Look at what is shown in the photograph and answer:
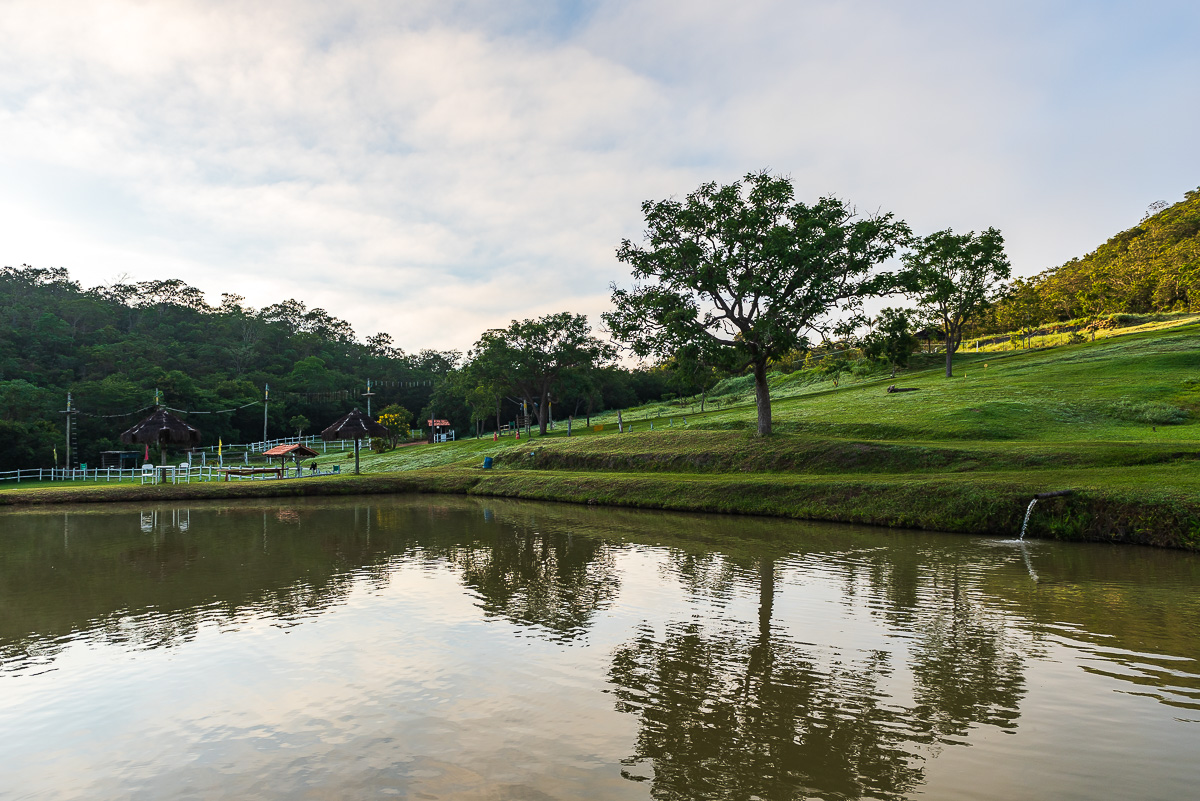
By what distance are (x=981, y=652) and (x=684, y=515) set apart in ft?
50.7

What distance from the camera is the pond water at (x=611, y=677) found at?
549 cm

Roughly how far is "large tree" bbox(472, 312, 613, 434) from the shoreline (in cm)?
2047

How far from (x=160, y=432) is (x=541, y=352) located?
1113 inches

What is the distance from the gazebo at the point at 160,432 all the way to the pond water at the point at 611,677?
2800cm

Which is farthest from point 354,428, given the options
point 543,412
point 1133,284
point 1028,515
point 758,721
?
point 1133,284

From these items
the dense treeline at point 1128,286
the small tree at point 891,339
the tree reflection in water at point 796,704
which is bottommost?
the tree reflection in water at point 796,704

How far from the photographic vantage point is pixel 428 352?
404 feet

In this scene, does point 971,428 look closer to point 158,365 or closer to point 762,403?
point 762,403

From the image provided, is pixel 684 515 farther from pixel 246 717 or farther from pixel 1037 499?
pixel 246 717

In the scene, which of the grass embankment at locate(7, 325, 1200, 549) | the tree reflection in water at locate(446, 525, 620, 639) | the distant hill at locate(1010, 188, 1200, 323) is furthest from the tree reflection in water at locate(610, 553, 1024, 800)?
the distant hill at locate(1010, 188, 1200, 323)

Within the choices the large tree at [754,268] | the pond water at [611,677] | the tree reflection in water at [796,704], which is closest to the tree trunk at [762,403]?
the large tree at [754,268]

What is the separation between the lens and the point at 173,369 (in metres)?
→ 75.9

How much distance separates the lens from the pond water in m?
5.49

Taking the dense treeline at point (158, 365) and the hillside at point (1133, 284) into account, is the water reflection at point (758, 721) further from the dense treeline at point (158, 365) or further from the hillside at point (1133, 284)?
the hillside at point (1133, 284)
